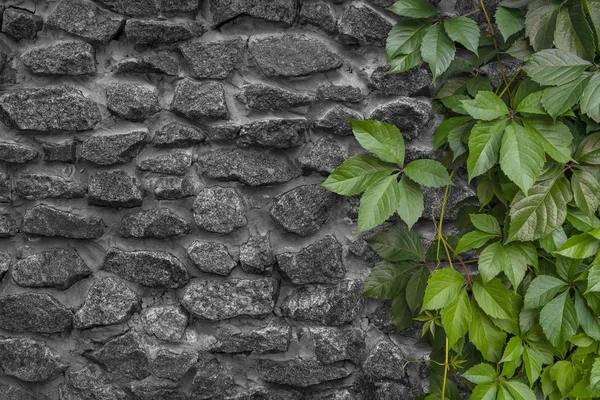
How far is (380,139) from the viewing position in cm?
129

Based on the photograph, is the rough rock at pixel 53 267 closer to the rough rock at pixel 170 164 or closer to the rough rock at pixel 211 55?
the rough rock at pixel 170 164

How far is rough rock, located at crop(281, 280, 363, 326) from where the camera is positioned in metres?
1.56

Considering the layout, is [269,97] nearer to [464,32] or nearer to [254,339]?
[464,32]

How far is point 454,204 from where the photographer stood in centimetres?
160

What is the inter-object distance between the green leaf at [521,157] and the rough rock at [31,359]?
1.25 m

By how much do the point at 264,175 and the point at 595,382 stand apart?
0.91 m

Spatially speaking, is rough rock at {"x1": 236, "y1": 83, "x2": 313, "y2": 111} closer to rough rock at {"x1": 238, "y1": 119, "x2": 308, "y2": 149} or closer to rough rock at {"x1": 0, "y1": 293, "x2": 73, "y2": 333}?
rough rock at {"x1": 238, "y1": 119, "x2": 308, "y2": 149}

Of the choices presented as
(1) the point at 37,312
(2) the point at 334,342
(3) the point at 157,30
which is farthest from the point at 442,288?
(1) the point at 37,312

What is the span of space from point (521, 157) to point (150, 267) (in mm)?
964

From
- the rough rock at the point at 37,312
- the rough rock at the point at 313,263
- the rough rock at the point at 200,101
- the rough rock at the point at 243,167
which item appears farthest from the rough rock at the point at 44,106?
the rough rock at the point at 313,263

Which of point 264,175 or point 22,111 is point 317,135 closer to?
point 264,175

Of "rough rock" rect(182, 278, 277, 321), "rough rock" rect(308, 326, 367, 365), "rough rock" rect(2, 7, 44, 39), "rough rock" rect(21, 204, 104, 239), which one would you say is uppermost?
"rough rock" rect(2, 7, 44, 39)

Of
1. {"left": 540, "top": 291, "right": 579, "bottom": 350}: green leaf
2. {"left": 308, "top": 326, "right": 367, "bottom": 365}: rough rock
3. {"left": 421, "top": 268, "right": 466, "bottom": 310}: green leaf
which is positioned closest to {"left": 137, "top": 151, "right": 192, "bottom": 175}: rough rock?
{"left": 308, "top": 326, "right": 367, "bottom": 365}: rough rock

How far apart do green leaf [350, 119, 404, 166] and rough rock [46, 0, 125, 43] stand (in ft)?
2.34
